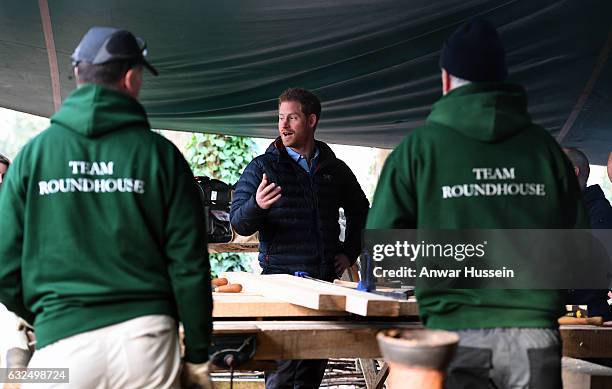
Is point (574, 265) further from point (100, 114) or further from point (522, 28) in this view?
point (522, 28)

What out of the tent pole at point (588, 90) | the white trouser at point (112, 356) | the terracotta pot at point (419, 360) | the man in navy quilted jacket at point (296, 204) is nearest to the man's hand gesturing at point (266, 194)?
the man in navy quilted jacket at point (296, 204)

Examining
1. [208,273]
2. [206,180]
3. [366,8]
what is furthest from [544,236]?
[206,180]

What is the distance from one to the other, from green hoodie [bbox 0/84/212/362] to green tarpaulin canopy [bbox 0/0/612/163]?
7.65 ft

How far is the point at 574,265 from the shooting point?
2873 millimetres

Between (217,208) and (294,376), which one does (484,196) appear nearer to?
(294,376)

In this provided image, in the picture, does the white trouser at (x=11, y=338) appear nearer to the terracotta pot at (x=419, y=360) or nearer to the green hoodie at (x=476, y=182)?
the green hoodie at (x=476, y=182)

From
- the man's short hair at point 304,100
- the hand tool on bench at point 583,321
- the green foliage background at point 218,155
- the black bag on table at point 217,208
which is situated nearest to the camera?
the hand tool on bench at point 583,321

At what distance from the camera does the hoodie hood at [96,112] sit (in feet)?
8.43

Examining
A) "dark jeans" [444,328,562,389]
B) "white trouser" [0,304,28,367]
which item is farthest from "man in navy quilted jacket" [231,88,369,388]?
"dark jeans" [444,328,562,389]

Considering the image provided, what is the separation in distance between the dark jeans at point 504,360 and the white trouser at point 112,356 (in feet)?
3.09

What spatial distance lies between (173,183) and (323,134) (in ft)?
15.7

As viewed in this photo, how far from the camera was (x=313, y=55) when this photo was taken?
5.65 meters

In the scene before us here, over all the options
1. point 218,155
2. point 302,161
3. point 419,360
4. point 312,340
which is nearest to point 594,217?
point 302,161

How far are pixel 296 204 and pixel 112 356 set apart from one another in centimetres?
223
